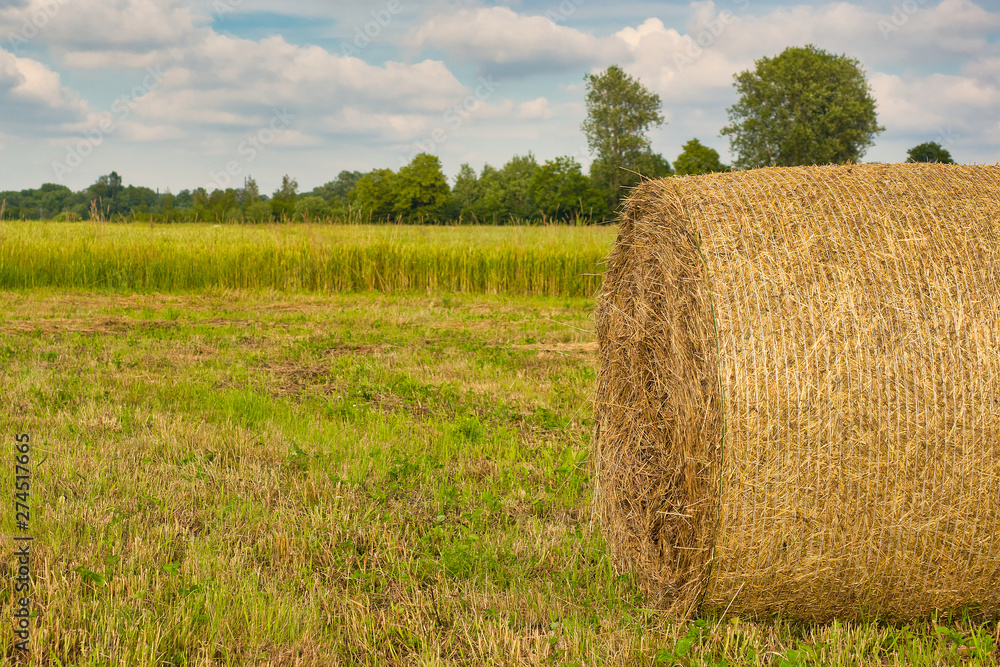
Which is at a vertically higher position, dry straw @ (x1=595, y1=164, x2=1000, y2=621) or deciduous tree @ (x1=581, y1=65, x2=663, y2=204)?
deciduous tree @ (x1=581, y1=65, x2=663, y2=204)

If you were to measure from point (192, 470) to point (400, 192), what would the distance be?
5294cm

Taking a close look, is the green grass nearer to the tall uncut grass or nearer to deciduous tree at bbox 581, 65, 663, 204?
the tall uncut grass

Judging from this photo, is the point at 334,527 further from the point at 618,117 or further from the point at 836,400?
the point at 618,117

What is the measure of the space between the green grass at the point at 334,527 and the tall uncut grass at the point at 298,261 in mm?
7626

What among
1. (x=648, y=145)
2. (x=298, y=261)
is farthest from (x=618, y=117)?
(x=298, y=261)

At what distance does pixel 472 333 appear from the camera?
10.6 m

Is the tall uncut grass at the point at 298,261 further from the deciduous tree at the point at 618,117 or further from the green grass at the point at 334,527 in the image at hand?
the deciduous tree at the point at 618,117

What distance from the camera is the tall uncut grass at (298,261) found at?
15.4m

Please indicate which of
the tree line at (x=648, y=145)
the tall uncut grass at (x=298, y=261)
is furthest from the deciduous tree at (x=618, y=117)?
the tall uncut grass at (x=298, y=261)

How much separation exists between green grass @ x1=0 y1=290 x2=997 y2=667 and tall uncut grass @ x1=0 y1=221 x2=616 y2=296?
25.0ft

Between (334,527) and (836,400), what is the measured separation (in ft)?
8.81

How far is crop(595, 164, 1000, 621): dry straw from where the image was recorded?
2.94 meters

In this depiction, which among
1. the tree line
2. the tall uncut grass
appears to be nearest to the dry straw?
the tall uncut grass

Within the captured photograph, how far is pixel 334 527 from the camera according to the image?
405 cm
